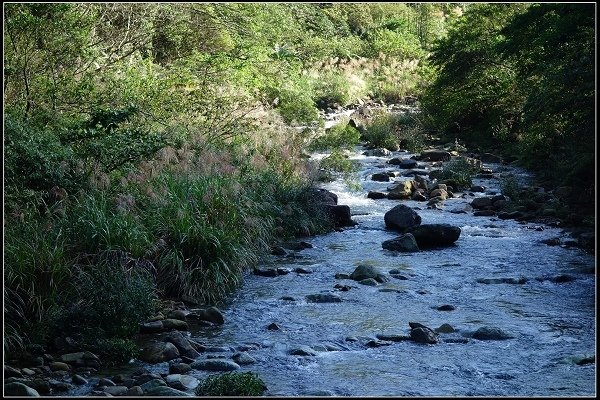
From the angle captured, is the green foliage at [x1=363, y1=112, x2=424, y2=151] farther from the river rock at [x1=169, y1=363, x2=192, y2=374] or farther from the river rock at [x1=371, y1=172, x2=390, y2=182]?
the river rock at [x1=169, y1=363, x2=192, y2=374]

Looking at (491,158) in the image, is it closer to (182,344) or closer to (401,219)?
(401,219)

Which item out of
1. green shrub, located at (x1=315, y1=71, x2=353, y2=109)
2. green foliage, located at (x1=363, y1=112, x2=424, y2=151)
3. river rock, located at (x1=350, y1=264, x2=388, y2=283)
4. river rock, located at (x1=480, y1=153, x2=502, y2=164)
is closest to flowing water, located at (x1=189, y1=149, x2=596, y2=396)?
river rock, located at (x1=350, y1=264, x2=388, y2=283)

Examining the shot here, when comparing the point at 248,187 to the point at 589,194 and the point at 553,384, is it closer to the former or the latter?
the point at 589,194

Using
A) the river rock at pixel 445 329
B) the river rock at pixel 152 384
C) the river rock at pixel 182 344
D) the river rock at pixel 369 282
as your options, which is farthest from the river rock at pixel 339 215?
the river rock at pixel 152 384

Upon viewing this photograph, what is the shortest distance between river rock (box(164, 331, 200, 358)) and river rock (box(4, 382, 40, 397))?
174cm

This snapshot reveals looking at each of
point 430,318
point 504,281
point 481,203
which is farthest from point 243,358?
point 481,203

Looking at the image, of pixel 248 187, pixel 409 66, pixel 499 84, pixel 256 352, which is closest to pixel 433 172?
pixel 499 84

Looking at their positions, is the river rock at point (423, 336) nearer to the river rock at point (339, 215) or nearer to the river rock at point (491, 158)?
the river rock at point (339, 215)

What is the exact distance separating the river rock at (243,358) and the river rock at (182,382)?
683mm

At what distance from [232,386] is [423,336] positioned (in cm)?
263

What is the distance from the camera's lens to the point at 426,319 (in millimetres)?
9469

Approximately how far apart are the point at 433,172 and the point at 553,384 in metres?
12.6

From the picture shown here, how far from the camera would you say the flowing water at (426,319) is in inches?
291

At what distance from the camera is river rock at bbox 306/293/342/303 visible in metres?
10.2
